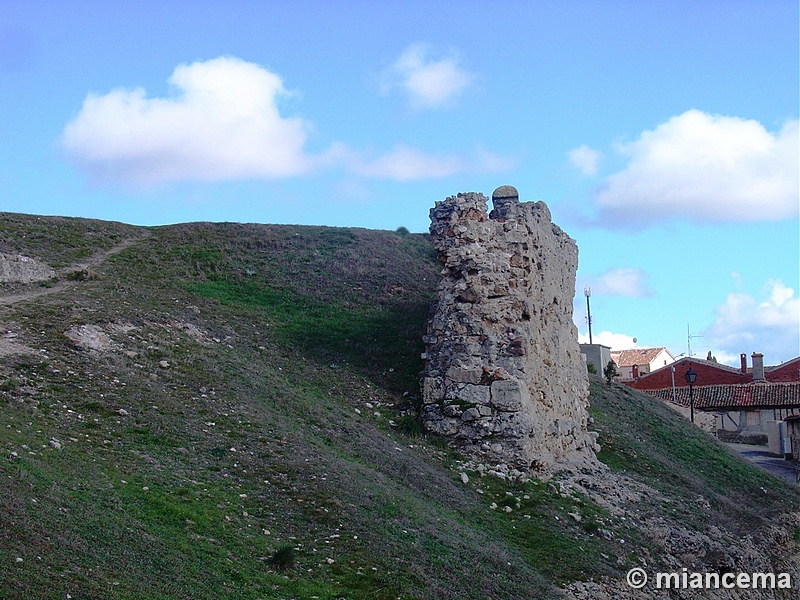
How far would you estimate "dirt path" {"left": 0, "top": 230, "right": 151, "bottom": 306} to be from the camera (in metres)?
20.5

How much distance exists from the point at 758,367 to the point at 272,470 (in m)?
45.5

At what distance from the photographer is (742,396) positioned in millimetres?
48250

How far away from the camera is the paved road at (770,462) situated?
108 feet

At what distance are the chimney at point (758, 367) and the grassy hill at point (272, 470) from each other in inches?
1027

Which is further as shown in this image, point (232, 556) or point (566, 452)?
point (566, 452)

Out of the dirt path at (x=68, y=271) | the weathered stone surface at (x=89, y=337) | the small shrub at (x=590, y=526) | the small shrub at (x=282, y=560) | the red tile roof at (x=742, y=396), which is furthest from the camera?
the red tile roof at (x=742, y=396)

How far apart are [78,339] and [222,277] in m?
11.5

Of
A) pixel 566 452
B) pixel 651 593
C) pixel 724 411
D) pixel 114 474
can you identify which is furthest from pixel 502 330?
pixel 724 411

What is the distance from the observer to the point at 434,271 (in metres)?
34.2

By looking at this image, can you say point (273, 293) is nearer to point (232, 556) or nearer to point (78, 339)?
point (78, 339)

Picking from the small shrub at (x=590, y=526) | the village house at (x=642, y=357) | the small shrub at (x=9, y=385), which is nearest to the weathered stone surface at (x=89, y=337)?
the small shrub at (x=9, y=385)

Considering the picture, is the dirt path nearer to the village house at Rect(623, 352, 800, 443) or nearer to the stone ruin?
the stone ruin

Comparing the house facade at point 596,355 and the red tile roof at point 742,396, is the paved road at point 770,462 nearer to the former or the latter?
the red tile roof at point 742,396

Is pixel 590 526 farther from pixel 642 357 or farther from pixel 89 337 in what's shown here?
pixel 642 357
